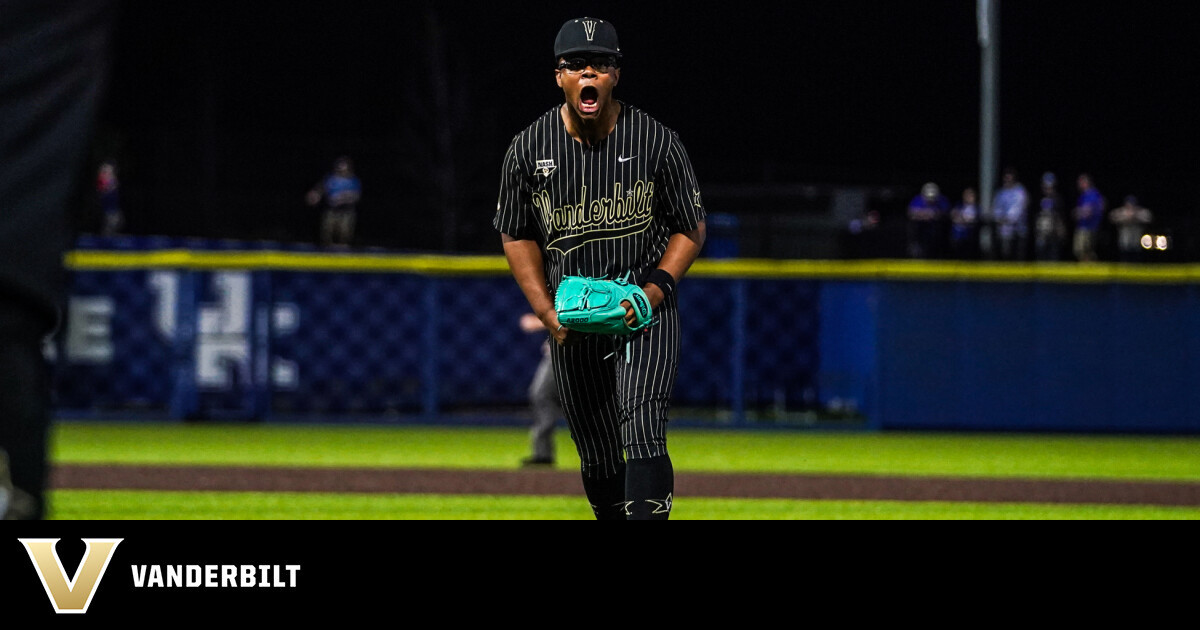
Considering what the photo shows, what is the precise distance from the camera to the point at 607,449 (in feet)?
19.5

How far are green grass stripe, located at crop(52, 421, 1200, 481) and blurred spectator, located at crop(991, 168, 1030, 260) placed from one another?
92.7 inches

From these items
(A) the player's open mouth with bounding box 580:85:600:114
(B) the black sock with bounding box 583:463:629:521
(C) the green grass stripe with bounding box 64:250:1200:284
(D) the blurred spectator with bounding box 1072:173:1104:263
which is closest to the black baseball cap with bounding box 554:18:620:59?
(A) the player's open mouth with bounding box 580:85:600:114

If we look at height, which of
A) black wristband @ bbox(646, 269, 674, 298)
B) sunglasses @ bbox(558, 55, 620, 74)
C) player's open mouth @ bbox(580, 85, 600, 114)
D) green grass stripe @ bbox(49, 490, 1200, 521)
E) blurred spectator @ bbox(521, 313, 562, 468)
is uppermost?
sunglasses @ bbox(558, 55, 620, 74)

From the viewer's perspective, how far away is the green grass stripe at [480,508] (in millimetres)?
8977

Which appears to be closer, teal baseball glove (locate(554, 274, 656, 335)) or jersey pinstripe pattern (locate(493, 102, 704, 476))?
teal baseball glove (locate(554, 274, 656, 335))

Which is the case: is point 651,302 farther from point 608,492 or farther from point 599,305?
point 608,492

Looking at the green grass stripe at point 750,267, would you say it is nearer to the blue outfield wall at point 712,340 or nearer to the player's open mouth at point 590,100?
the blue outfield wall at point 712,340

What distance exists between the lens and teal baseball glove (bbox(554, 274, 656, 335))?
17.5 ft

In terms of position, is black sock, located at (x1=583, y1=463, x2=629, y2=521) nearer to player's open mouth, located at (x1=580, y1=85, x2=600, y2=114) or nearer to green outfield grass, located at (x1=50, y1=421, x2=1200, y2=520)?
player's open mouth, located at (x1=580, y1=85, x2=600, y2=114)
